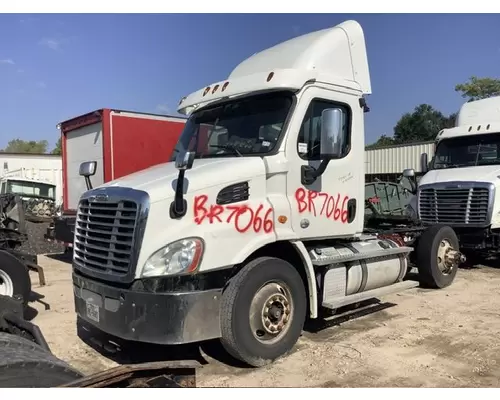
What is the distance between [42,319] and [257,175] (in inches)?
145

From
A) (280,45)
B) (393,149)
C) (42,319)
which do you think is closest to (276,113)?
(280,45)

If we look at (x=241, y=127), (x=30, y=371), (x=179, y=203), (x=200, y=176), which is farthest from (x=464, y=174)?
(x=30, y=371)

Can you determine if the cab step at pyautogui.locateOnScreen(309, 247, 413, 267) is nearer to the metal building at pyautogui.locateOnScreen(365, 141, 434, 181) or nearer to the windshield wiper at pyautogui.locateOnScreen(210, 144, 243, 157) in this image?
the windshield wiper at pyautogui.locateOnScreen(210, 144, 243, 157)

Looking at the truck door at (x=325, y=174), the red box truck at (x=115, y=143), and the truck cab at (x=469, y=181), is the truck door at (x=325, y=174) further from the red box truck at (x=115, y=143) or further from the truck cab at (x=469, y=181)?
the red box truck at (x=115, y=143)

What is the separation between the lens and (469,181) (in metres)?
9.62

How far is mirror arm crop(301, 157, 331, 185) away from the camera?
536 cm

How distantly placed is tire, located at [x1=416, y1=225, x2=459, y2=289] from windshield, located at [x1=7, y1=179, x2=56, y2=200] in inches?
560

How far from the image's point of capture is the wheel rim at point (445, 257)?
832 cm

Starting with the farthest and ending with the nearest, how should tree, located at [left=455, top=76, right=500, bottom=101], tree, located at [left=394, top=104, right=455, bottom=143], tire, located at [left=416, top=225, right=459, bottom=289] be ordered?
tree, located at [left=394, top=104, right=455, bottom=143] → tree, located at [left=455, top=76, right=500, bottom=101] → tire, located at [left=416, top=225, right=459, bottom=289]

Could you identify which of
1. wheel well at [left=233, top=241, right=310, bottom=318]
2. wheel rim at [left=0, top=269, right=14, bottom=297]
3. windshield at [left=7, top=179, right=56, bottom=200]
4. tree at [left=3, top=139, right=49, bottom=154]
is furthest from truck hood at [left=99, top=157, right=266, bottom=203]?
tree at [left=3, top=139, right=49, bottom=154]

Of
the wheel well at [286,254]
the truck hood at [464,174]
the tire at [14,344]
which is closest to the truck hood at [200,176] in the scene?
the wheel well at [286,254]

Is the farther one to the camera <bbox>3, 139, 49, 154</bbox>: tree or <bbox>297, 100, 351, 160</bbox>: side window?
<bbox>3, 139, 49, 154</bbox>: tree

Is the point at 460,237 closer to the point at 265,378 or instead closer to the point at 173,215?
the point at 265,378

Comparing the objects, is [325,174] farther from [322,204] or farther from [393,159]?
[393,159]
